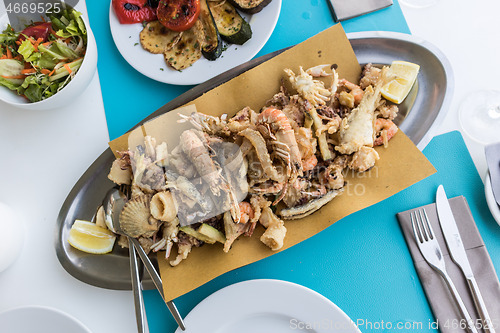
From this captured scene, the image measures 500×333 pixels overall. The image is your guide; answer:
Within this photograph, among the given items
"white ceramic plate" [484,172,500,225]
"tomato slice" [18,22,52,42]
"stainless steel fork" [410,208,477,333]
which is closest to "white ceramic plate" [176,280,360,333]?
"stainless steel fork" [410,208,477,333]

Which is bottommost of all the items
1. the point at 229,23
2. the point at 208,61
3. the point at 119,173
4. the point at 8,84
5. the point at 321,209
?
the point at 321,209

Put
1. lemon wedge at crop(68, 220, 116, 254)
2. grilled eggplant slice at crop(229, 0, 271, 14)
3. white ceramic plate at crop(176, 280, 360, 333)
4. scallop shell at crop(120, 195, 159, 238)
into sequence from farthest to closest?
grilled eggplant slice at crop(229, 0, 271, 14), lemon wedge at crop(68, 220, 116, 254), white ceramic plate at crop(176, 280, 360, 333), scallop shell at crop(120, 195, 159, 238)

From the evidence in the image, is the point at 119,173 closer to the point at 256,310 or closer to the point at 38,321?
the point at 38,321

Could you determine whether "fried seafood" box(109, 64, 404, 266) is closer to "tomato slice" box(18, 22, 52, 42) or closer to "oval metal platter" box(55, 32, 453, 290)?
"oval metal platter" box(55, 32, 453, 290)

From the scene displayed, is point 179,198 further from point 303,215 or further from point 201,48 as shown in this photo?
point 201,48

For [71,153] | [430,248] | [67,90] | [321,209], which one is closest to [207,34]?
[67,90]
